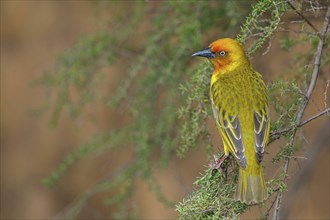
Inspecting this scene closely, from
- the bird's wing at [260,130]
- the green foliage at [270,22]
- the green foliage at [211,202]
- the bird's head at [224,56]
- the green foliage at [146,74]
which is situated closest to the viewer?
the green foliage at [211,202]

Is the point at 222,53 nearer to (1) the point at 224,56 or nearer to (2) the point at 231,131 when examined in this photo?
(1) the point at 224,56

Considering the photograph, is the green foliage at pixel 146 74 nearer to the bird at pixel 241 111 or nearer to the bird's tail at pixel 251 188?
the bird at pixel 241 111

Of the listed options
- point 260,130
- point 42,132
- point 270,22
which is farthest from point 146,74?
point 42,132

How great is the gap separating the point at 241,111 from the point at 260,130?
0.71 ft

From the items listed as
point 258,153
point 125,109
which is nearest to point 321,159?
point 125,109

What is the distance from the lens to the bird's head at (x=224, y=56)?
3645 millimetres

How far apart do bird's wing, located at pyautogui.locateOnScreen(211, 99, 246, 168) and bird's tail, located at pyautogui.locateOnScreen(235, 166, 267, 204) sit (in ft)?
0.31

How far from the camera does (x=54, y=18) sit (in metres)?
6.79

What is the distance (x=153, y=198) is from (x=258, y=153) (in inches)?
138

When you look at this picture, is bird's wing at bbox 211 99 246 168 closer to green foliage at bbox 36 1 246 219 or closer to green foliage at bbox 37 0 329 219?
green foliage at bbox 37 0 329 219

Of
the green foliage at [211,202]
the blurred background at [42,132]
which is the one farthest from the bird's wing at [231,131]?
the blurred background at [42,132]

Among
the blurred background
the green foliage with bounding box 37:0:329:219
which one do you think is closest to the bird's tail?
the green foliage with bounding box 37:0:329:219

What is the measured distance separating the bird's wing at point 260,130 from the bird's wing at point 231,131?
6 cm

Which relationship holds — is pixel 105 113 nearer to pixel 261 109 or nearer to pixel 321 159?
pixel 321 159
